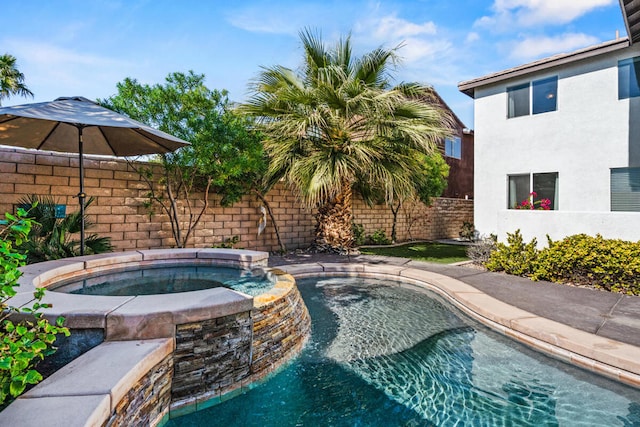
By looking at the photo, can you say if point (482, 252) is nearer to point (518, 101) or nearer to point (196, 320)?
point (518, 101)

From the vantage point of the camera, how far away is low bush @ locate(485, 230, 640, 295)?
5734 millimetres

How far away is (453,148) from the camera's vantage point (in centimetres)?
1939

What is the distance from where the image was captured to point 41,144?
593cm

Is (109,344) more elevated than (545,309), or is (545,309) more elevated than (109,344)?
(109,344)

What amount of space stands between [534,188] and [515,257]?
132 inches

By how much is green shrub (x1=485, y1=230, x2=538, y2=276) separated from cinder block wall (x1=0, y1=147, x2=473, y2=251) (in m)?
5.44

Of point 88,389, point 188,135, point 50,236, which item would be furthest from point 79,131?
point 88,389

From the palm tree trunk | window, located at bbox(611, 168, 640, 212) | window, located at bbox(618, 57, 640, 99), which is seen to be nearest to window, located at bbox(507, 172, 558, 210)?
window, located at bbox(611, 168, 640, 212)

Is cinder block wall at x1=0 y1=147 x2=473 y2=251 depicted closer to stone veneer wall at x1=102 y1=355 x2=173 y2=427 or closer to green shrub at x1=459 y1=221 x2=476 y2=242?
stone veneer wall at x1=102 y1=355 x2=173 y2=427

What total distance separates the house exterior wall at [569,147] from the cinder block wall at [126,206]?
586 cm

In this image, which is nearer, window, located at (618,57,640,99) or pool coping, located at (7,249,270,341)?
pool coping, located at (7,249,270,341)

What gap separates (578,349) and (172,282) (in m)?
4.71

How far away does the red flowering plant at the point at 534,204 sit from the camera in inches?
351

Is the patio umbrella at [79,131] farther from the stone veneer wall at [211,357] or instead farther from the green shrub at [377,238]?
Answer: the green shrub at [377,238]
